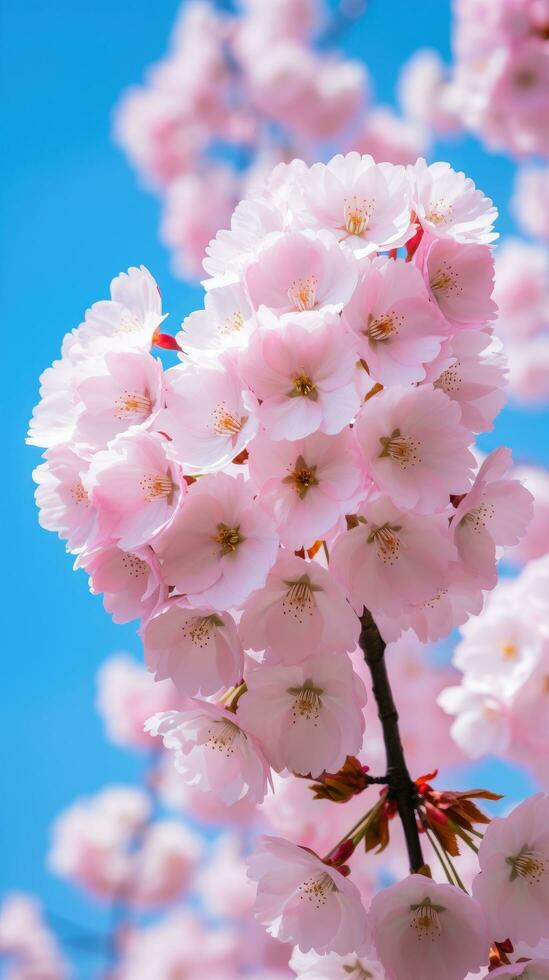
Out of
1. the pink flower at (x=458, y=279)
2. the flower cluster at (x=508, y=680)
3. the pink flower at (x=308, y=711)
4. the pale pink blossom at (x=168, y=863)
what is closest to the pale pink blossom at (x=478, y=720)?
the flower cluster at (x=508, y=680)

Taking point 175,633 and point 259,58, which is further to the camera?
point 259,58

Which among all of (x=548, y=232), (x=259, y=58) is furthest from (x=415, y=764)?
(x=259, y=58)

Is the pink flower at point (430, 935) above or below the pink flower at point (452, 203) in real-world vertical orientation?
below

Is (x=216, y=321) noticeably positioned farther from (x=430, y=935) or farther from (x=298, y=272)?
(x=430, y=935)

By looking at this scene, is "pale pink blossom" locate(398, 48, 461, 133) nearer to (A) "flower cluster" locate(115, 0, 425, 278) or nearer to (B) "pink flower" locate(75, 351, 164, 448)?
(A) "flower cluster" locate(115, 0, 425, 278)

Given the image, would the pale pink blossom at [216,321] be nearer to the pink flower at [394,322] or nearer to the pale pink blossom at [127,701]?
the pink flower at [394,322]

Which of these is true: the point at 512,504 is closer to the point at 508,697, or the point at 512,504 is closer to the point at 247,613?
the point at 247,613

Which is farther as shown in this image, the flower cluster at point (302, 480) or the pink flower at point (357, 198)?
the pink flower at point (357, 198)
